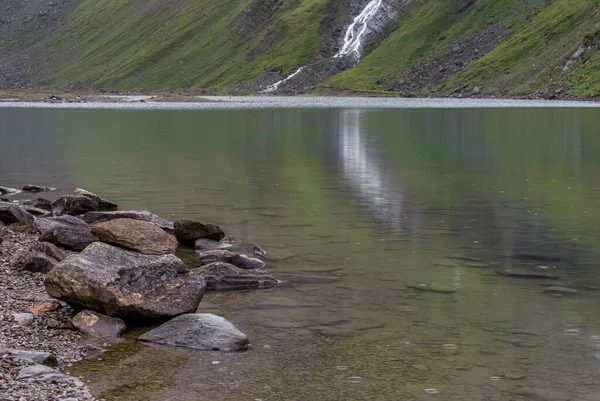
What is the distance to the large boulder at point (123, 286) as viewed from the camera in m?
20.7

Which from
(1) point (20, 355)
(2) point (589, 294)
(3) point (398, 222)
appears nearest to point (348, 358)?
(1) point (20, 355)

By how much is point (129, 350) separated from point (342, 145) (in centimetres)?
5661

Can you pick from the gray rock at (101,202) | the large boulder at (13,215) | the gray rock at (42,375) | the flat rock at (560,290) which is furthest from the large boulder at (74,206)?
the flat rock at (560,290)

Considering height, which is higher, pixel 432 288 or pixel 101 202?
pixel 101 202

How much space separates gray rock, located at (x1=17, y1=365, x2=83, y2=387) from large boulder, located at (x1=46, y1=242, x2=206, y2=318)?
3.73 metres

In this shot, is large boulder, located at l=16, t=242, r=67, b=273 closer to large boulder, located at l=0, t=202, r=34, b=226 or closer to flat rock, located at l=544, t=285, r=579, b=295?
large boulder, located at l=0, t=202, r=34, b=226

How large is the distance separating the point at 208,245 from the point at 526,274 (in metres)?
11.6

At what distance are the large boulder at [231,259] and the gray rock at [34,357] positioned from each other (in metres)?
10.2

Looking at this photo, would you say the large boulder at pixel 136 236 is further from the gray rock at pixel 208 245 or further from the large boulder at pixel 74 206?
the large boulder at pixel 74 206

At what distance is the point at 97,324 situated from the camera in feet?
67.0

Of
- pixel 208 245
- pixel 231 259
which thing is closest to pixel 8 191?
pixel 208 245

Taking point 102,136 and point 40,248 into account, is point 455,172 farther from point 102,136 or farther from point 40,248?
point 102,136

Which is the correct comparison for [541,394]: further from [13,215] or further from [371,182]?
[371,182]

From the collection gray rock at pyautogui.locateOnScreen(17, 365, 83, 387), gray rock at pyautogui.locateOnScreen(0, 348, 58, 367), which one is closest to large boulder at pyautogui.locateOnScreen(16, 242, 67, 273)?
gray rock at pyautogui.locateOnScreen(0, 348, 58, 367)
